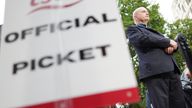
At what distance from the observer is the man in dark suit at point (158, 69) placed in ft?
14.9

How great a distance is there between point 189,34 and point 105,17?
31.2m

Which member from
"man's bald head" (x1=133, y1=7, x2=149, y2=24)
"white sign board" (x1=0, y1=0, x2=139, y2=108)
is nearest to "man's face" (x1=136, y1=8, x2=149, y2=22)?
"man's bald head" (x1=133, y1=7, x2=149, y2=24)

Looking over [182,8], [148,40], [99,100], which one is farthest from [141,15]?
[182,8]

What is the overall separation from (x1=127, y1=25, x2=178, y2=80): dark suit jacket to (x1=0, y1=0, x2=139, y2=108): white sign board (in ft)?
7.68

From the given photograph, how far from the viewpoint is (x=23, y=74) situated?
219cm

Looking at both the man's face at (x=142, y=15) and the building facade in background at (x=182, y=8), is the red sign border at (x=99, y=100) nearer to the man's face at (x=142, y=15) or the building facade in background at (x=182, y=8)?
the man's face at (x=142, y=15)

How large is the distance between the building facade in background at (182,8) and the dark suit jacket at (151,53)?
165 ft

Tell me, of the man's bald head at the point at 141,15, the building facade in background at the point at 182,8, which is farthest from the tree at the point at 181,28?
the man's bald head at the point at 141,15

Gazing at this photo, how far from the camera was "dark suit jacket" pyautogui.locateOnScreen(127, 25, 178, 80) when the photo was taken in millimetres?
4586

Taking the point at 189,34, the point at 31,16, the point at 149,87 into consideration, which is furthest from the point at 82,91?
the point at 189,34

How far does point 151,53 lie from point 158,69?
23 centimetres

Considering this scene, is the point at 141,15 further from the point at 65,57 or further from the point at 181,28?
the point at 181,28

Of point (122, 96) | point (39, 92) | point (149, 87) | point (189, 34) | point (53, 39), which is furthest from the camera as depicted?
point (189, 34)

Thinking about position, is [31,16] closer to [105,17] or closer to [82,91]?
[105,17]
